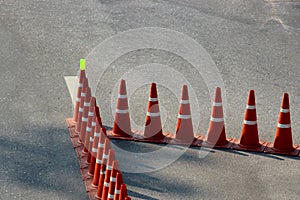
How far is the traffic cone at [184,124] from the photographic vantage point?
Answer: 39.3 ft

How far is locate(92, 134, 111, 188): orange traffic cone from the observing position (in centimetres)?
1044

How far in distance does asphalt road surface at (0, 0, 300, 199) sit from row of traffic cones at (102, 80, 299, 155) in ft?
0.70

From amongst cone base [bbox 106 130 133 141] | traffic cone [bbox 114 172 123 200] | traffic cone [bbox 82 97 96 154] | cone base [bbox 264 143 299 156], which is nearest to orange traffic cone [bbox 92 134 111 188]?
traffic cone [bbox 82 97 96 154]

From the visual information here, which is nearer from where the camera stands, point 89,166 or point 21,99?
point 89,166

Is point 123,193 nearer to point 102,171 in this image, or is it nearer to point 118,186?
point 118,186

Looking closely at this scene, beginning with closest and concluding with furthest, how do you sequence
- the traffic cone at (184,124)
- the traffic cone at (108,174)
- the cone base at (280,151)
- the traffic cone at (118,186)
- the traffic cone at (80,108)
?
the traffic cone at (118,186) < the traffic cone at (108,174) < the cone base at (280,151) < the traffic cone at (184,124) < the traffic cone at (80,108)

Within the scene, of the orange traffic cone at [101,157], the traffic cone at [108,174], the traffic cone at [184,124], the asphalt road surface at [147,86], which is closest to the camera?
the traffic cone at [108,174]

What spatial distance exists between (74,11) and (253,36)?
12.2 feet

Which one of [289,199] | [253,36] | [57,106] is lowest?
[289,199]

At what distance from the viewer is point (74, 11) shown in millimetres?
17625

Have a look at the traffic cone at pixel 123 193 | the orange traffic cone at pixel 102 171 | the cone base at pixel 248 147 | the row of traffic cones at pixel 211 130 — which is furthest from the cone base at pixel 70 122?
the traffic cone at pixel 123 193

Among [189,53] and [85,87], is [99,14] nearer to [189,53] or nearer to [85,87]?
[189,53]

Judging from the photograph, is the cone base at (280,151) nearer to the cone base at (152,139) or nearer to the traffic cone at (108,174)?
the cone base at (152,139)

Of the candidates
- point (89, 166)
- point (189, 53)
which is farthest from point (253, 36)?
point (89, 166)
